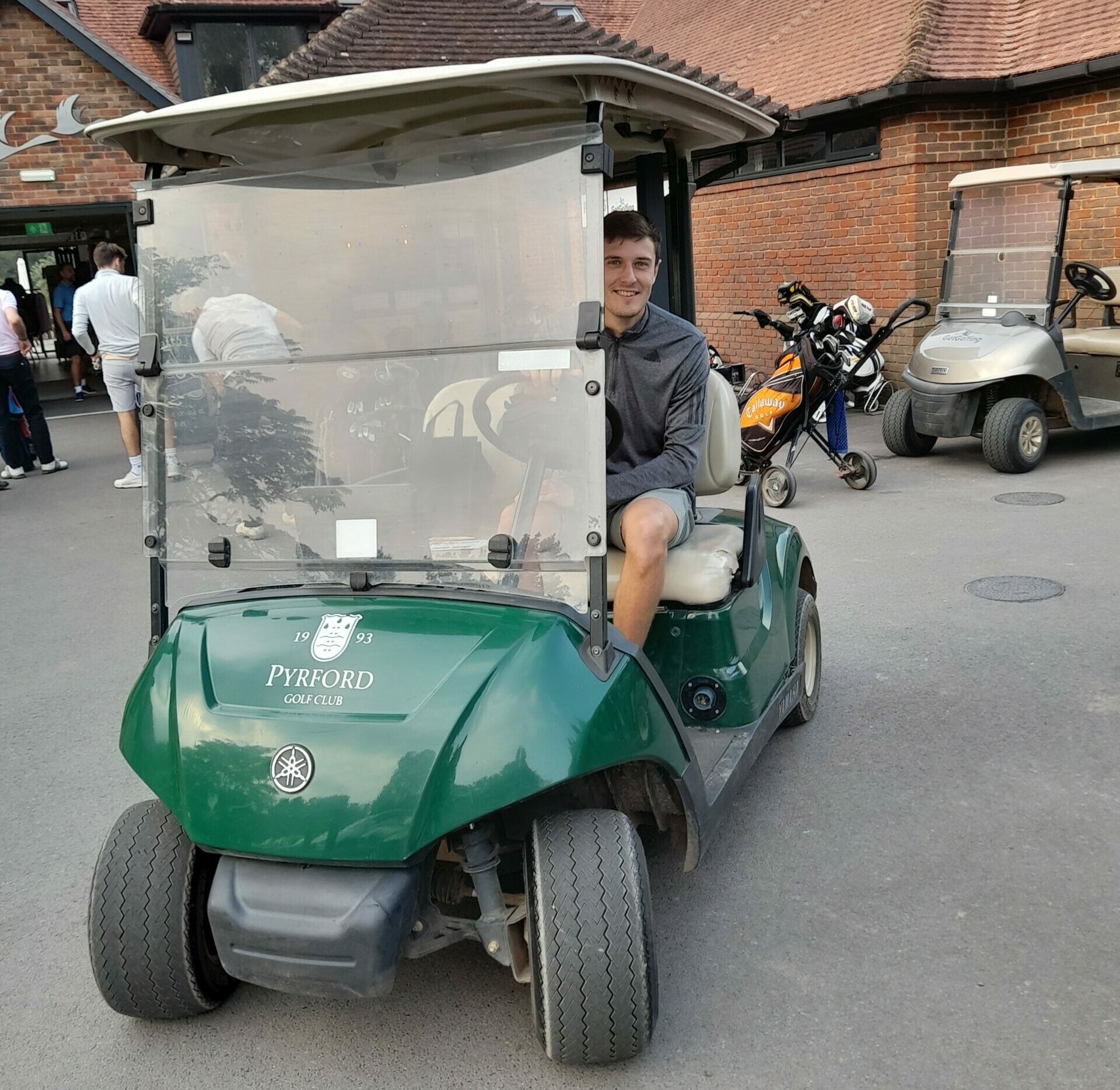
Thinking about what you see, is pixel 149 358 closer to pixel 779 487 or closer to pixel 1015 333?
pixel 779 487

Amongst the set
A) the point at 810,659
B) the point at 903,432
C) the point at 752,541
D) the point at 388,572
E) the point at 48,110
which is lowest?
the point at 810,659

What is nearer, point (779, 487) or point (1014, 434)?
point (779, 487)

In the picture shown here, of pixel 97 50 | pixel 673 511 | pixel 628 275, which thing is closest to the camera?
pixel 673 511

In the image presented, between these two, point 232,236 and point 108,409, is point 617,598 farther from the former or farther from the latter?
point 108,409

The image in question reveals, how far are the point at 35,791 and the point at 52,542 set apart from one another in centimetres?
420

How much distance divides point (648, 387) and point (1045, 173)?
5.40 metres

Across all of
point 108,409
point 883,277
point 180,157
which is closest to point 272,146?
point 180,157

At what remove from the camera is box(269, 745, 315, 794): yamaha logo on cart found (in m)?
2.11

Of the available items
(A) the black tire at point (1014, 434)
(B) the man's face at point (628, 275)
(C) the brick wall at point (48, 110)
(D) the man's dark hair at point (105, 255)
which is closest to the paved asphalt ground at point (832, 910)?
(B) the man's face at point (628, 275)

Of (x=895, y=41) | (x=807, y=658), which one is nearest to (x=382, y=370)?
(x=807, y=658)

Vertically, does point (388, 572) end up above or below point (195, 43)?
below

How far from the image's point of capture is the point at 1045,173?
7473 millimetres

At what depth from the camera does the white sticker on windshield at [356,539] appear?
254cm

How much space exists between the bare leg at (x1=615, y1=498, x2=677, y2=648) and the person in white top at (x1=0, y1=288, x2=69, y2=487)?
7.76 metres
